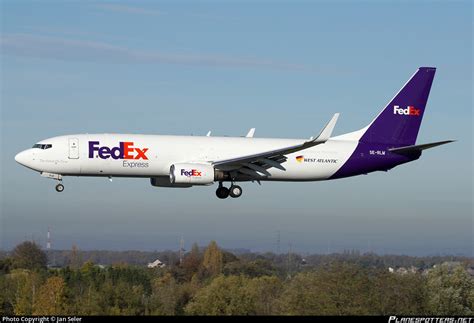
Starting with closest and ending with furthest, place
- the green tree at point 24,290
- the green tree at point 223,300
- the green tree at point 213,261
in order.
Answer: the green tree at point 223,300
the green tree at point 24,290
the green tree at point 213,261

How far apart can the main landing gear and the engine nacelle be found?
3907 mm

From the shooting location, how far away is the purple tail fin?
67625 millimetres

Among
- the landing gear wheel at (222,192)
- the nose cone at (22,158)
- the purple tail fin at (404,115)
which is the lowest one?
the landing gear wheel at (222,192)

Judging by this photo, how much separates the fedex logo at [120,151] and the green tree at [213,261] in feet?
143

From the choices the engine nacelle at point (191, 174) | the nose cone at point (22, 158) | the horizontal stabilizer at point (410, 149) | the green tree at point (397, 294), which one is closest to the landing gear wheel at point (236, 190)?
the engine nacelle at point (191, 174)

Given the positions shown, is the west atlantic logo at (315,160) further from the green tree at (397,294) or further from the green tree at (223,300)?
the green tree at (223,300)

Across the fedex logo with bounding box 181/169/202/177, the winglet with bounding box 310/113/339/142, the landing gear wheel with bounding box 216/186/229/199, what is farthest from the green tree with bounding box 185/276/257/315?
the winglet with bounding box 310/113/339/142

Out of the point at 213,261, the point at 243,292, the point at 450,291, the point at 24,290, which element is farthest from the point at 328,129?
the point at 213,261

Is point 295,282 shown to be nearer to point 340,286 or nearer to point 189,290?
point 340,286

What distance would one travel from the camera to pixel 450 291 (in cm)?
8194

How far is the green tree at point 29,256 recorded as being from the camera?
11781cm

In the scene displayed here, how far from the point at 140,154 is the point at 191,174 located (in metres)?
3.64

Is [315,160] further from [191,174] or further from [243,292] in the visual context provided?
[243,292]

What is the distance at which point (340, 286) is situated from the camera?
73812 mm
